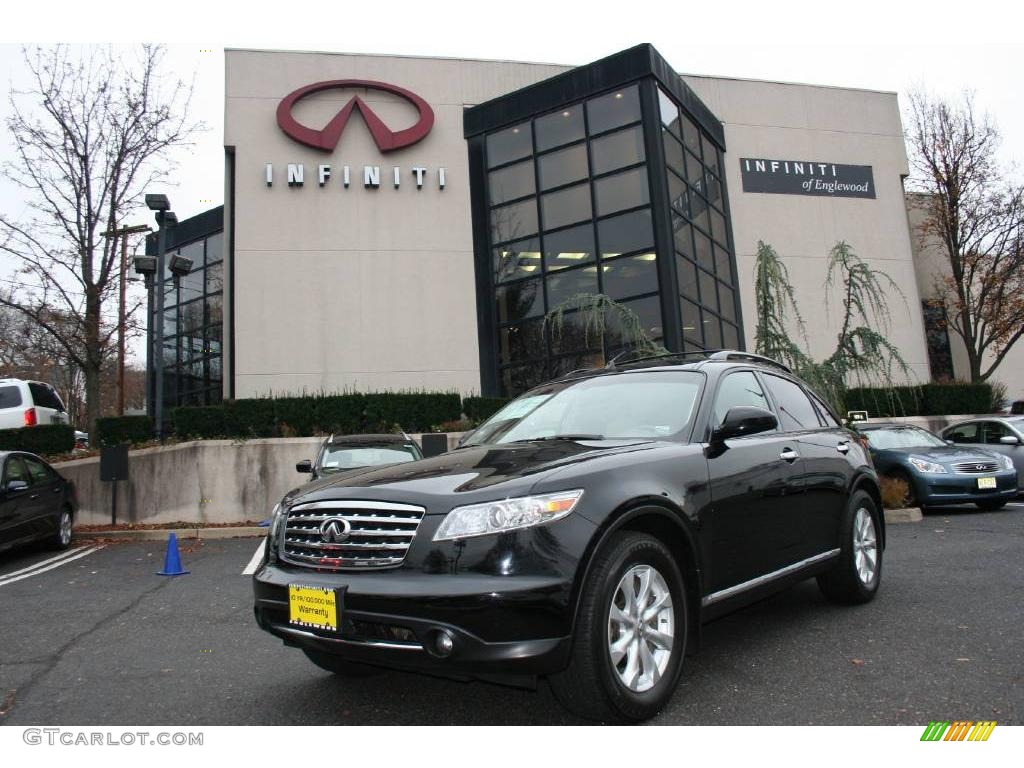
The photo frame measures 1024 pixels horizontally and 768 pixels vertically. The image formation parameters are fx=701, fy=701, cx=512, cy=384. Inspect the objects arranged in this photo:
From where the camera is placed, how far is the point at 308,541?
3.14 m

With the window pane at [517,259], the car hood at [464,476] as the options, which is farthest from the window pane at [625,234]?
the car hood at [464,476]

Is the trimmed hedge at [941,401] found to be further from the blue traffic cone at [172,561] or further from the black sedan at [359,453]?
the blue traffic cone at [172,561]

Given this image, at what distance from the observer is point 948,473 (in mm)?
10070

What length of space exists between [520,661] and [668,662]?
84 centimetres

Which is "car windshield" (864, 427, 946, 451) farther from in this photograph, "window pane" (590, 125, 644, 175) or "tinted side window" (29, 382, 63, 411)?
"tinted side window" (29, 382, 63, 411)

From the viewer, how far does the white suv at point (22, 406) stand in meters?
16.2

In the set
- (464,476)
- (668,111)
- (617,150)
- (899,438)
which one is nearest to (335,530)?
(464,476)

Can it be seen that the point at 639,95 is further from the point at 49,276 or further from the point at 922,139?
the point at 49,276

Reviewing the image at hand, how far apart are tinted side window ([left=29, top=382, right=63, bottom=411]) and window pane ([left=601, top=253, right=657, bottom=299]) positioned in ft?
46.5

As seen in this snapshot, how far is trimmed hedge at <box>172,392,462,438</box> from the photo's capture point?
13.2 metres

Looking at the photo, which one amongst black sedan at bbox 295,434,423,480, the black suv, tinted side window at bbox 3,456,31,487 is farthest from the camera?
black sedan at bbox 295,434,423,480

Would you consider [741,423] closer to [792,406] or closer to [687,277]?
[792,406]

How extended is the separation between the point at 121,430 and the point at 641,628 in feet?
43.4

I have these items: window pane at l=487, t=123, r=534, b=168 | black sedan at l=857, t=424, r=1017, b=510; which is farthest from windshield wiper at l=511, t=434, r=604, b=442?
window pane at l=487, t=123, r=534, b=168
